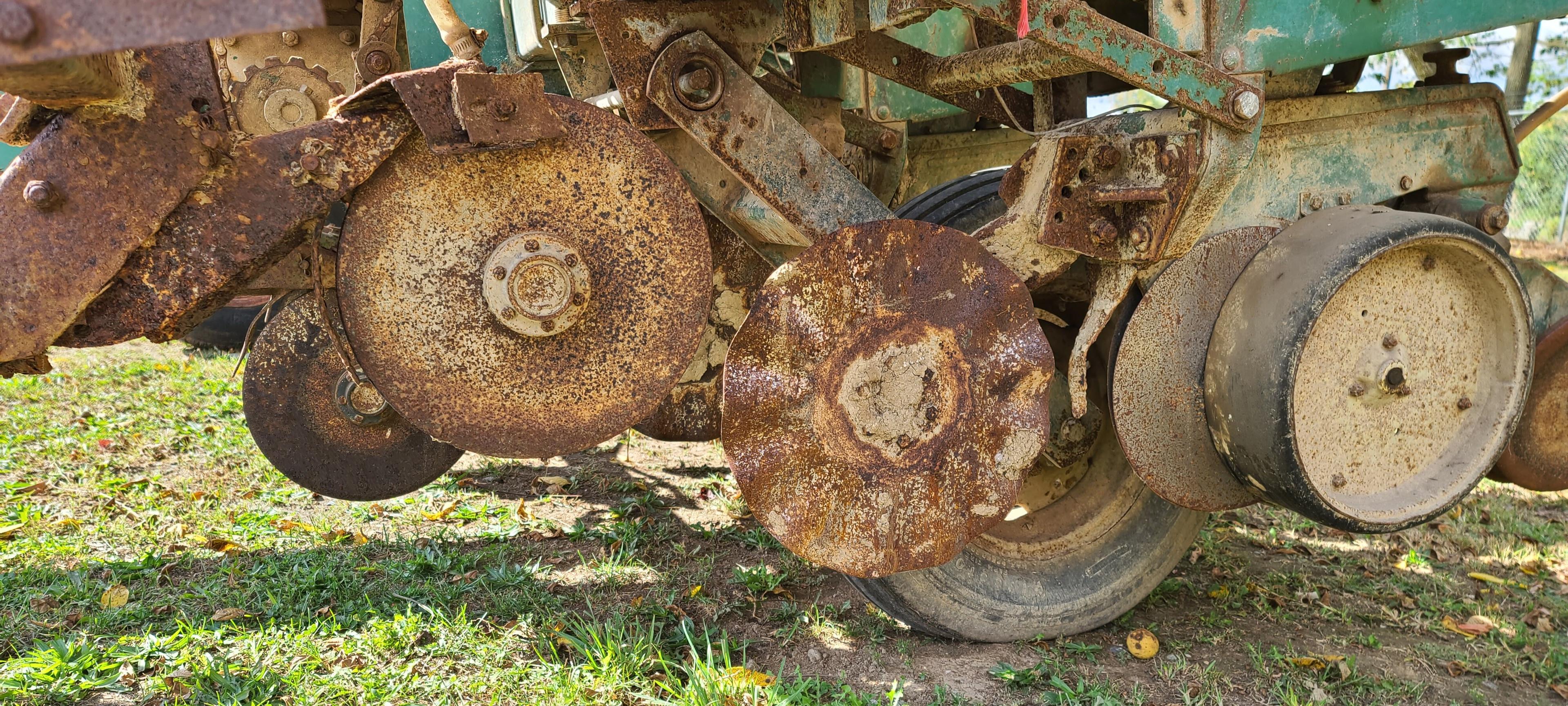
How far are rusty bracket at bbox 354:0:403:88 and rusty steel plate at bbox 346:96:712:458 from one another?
0.78 metres

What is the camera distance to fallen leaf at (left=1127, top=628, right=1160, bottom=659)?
8.58 ft

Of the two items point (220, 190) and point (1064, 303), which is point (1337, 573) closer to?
point (1064, 303)

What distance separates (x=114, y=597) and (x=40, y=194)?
1559mm

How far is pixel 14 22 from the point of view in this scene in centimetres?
108

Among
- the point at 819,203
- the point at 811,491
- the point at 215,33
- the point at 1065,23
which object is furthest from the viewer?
the point at 819,203

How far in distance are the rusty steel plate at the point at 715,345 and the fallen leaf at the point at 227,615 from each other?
1.18 meters

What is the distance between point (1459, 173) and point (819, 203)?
5.72 feet

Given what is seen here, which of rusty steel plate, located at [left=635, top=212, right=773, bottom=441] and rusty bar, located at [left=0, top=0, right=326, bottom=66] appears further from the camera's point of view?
rusty steel plate, located at [left=635, top=212, right=773, bottom=441]

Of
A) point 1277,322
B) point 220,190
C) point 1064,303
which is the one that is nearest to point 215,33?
point 220,190

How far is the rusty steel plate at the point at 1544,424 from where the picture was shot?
280cm

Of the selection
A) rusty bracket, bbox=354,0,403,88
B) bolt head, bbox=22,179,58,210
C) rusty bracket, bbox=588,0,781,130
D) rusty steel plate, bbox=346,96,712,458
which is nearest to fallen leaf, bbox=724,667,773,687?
rusty steel plate, bbox=346,96,712,458

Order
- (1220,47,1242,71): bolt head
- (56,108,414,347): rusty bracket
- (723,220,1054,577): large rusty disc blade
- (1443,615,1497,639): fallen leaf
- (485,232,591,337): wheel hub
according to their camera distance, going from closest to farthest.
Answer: (56,108,414,347): rusty bracket, (485,232,591,337): wheel hub, (723,220,1054,577): large rusty disc blade, (1220,47,1242,71): bolt head, (1443,615,1497,639): fallen leaf

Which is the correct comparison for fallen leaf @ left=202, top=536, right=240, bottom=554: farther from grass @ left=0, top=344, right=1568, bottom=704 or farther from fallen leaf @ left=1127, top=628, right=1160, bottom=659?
fallen leaf @ left=1127, top=628, right=1160, bottom=659

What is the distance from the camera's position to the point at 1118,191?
2232 millimetres
